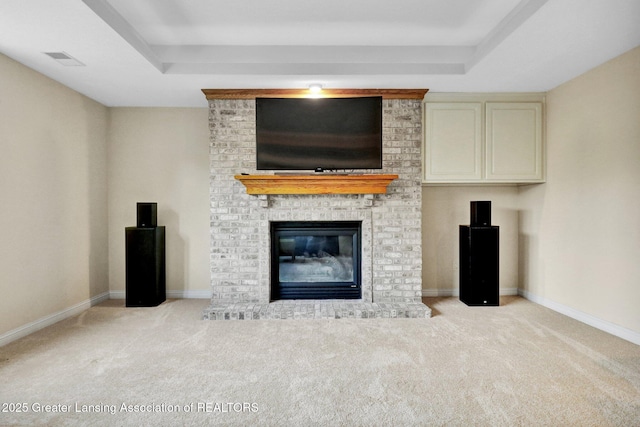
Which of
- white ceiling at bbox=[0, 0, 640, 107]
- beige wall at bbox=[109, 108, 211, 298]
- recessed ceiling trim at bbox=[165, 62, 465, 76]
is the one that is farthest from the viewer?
beige wall at bbox=[109, 108, 211, 298]

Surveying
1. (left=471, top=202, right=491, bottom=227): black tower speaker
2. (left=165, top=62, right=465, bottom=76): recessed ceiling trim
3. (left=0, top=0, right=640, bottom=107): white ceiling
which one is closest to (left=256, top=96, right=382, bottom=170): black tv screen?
(left=0, top=0, right=640, bottom=107): white ceiling

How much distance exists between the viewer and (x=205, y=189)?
14.4ft

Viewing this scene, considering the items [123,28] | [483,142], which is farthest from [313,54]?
[483,142]

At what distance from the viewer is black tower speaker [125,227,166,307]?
12.8 ft

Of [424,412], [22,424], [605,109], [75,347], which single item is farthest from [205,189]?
[605,109]

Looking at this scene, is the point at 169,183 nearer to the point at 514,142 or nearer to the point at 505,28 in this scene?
the point at 505,28

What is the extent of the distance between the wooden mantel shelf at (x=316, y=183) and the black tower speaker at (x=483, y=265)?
120cm

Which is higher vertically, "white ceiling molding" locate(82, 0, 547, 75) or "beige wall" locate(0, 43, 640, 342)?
"white ceiling molding" locate(82, 0, 547, 75)

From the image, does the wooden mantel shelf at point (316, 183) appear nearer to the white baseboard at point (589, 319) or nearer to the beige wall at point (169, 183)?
the beige wall at point (169, 183)

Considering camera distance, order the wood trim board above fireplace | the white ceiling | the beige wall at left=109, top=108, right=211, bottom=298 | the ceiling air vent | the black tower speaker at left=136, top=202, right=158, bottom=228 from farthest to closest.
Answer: the beige wall at left=109, top=108, right=211, bottom=298 < the black tower speaker at left=136, top=202, right=158, bottom=228 < the wood trim board above fireplace < the ceiling air vent < the white ceiling

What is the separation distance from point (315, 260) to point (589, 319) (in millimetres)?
2746

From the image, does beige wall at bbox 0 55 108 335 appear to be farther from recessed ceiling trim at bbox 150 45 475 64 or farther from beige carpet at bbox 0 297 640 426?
recessed ceiling trim at bbox 150 45 475 64

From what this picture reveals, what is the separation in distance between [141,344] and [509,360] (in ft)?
9.45

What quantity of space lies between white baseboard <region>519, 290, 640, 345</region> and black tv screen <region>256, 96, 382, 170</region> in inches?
96.5
